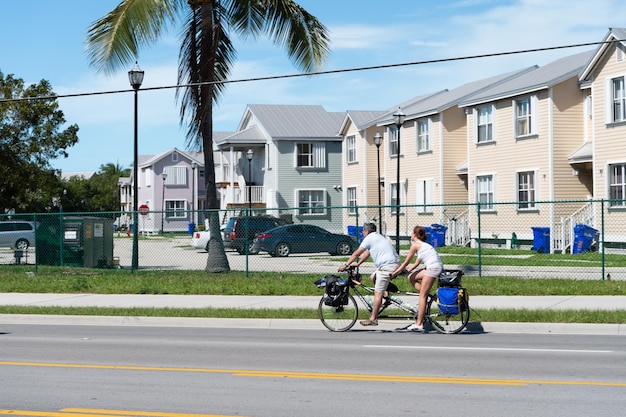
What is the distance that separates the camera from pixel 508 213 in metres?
37.7

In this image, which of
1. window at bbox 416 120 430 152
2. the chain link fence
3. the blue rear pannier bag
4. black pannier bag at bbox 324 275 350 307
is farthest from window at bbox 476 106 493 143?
the blue rear pannier bag

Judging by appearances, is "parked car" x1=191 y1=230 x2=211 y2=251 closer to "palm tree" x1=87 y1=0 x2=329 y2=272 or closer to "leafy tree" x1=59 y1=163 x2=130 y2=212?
"palm tree" x1=87 y1=0 x2=329 y2=272

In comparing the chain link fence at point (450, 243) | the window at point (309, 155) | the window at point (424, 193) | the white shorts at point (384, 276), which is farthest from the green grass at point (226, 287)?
the window at point (309, 155)

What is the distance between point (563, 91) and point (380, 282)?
23457 mm

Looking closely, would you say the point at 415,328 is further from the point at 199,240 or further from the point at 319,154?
the point at 319,154

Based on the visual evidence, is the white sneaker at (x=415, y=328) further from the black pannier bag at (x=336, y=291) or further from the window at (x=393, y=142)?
the window at (x=393, y=142)

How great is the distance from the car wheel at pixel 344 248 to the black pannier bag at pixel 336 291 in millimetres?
18136

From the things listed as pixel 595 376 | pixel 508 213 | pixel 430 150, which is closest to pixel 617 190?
pixel 508 213

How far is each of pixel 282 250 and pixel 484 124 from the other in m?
12.3

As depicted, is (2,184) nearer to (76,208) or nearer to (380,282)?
(380,282)

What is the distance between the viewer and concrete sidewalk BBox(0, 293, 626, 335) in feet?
47.4

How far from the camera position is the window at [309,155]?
56.7 metres

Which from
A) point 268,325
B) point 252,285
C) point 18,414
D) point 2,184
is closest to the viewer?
point 18,414

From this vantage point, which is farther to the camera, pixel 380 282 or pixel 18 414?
pixel 380 282
